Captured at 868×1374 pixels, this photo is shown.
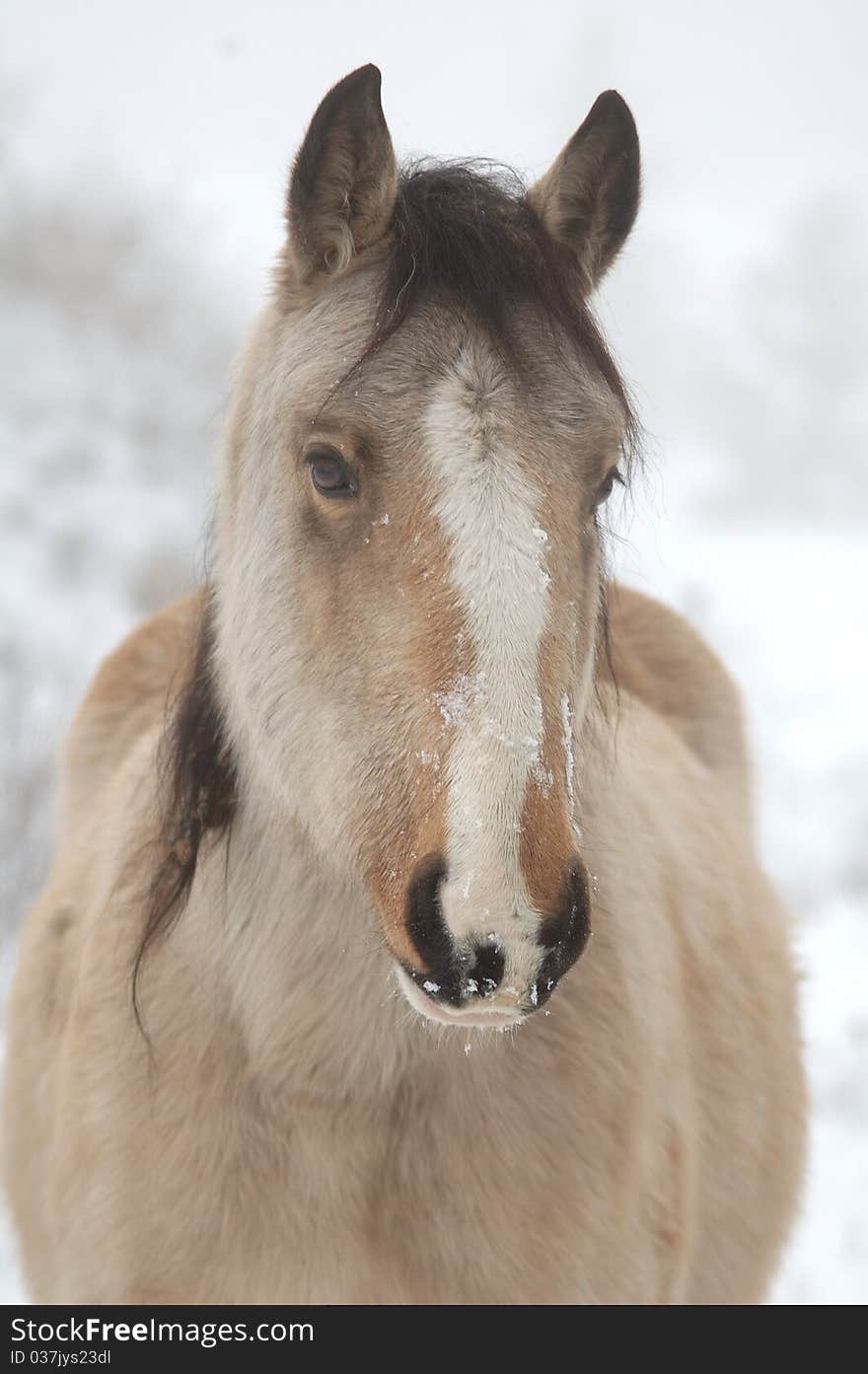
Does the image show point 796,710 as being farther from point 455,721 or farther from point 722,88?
point 722,88

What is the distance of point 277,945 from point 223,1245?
595 millimetres

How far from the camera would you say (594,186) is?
7.28 ft

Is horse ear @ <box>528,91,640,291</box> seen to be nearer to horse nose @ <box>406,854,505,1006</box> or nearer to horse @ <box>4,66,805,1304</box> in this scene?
horse @ <box>4,66,805,1304</box>

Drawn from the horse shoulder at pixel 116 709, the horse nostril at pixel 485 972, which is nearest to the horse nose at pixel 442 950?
the horse nostril at pixel 485 972

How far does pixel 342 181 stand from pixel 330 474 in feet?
1.87

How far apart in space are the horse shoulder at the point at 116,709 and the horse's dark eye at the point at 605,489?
1873mm

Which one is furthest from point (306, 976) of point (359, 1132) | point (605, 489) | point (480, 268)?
point (480, 268)

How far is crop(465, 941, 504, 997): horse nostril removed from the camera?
1.51 m

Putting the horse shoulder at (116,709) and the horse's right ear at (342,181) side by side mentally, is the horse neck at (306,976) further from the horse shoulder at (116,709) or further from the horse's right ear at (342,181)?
the horse shoulder at (116,709)

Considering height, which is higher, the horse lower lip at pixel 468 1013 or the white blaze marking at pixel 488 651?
the white blaze marking at pixel 488 651

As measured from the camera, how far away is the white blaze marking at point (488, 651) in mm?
1505

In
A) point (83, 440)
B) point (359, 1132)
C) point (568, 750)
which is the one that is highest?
point (568, 750)

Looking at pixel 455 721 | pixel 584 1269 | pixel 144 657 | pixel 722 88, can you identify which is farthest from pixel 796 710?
pixel 722 88

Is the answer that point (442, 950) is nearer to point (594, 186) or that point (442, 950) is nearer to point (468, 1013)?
point (468, 1013)
